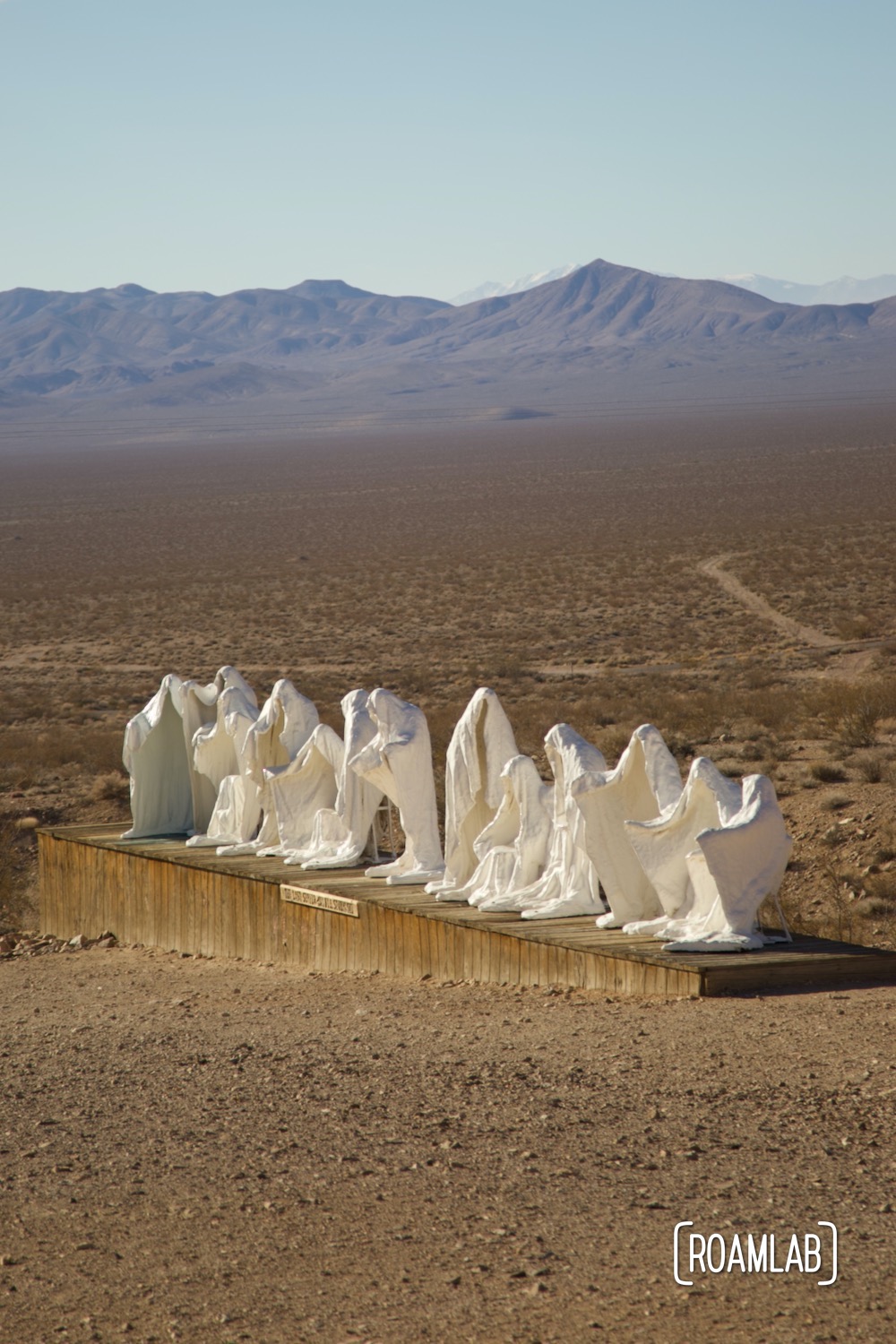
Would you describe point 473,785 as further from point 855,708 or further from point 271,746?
point 855,708

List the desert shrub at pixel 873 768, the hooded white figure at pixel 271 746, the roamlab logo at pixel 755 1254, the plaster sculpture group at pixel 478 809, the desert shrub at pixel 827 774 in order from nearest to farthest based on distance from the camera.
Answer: the roamlab logo at pixel 755 1254
the plaster sculpture group at pixel 478 809
the hooded white figure at pixel 271 746
the desert shrub at pixel 873 768
the desert shrub at pixel 827 774

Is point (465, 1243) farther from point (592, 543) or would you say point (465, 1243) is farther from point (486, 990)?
point (592, 543)

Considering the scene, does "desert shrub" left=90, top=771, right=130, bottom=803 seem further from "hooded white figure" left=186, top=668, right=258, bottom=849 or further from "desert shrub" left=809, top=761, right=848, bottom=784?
"desert shrub" left=809, top=761, right=848, bottom=784

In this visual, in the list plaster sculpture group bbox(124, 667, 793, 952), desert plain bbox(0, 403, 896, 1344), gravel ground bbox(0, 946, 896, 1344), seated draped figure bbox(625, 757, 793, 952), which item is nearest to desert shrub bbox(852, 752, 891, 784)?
desert plain bbox(0, 403, 896, 1344)

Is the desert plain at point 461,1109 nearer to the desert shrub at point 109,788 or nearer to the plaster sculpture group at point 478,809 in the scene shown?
the desert shrub at point 109,788

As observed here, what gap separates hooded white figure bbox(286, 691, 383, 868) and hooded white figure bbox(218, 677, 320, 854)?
47 centimetres

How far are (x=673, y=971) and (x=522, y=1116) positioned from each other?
Answer: 6.51 feet

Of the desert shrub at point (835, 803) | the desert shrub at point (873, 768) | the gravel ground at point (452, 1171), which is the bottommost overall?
the desert shrub at point (835, 803)

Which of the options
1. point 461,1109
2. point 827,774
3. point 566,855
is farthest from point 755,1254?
point 827,774

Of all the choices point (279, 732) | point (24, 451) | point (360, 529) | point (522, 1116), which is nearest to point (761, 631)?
point (279, 732)

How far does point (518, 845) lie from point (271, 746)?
108 inches

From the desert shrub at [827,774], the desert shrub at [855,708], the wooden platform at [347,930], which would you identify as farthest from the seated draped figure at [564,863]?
the desert shrub at [855,708]

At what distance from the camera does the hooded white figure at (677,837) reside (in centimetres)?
876

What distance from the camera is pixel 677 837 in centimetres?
897
